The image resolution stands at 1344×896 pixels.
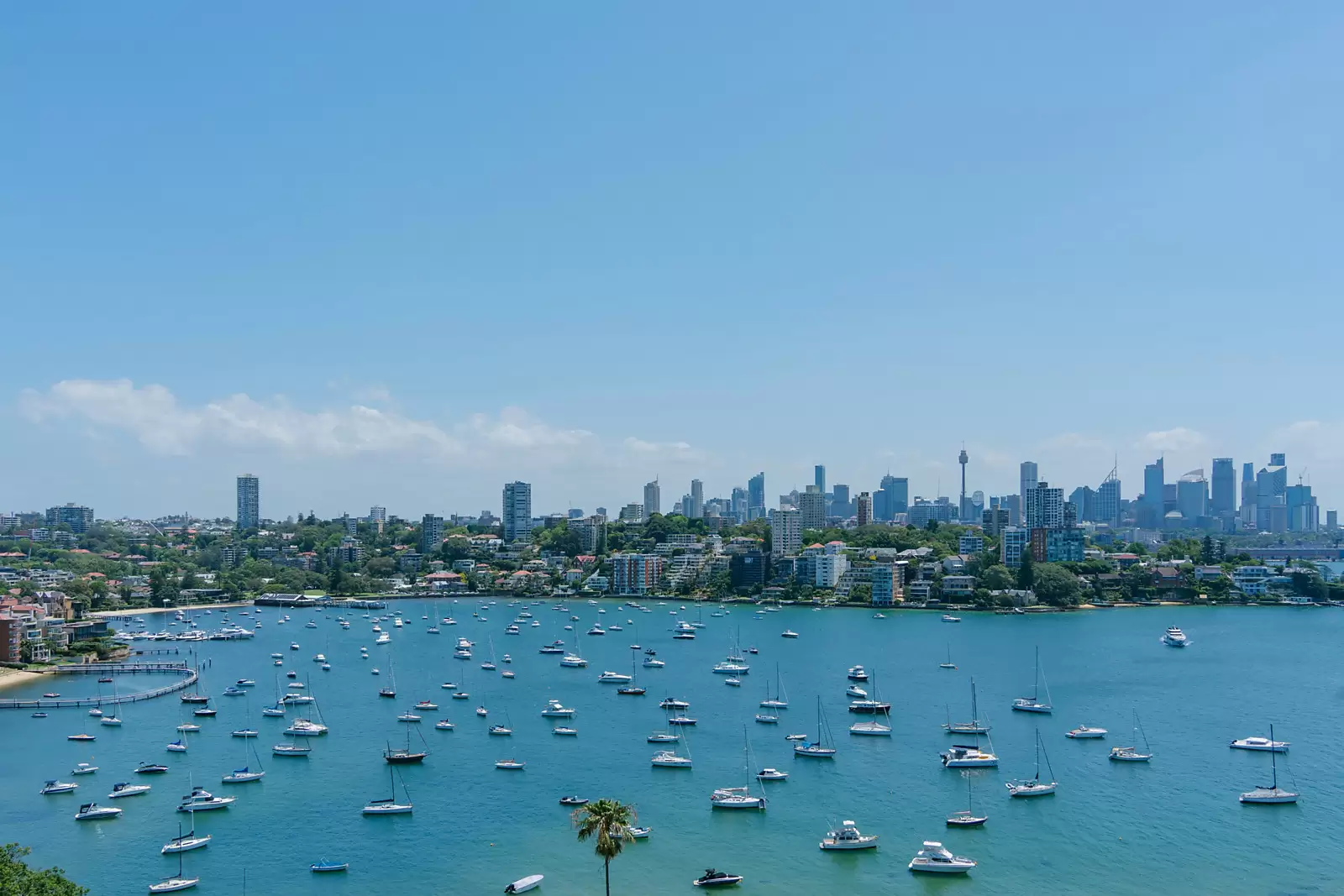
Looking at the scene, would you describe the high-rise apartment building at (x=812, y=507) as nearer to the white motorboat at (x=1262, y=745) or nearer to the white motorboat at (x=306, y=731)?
the white motorboat at (x=1262, y=745)

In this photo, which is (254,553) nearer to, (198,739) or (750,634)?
(750,634)

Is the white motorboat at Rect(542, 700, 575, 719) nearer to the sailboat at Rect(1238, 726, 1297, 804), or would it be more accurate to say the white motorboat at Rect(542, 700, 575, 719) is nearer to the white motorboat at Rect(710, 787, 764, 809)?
the white motorboat at Rect(710, 787, 764, 809)

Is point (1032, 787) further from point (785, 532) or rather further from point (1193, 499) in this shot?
point (1193, 499)

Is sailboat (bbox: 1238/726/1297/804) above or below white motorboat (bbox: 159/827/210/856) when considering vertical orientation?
above

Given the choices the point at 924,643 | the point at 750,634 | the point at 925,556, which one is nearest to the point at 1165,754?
the point at 924,643

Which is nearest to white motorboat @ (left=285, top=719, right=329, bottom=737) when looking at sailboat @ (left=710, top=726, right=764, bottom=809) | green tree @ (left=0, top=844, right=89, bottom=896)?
sailboat @ (left=710, top=726, right=764, bottom=809)

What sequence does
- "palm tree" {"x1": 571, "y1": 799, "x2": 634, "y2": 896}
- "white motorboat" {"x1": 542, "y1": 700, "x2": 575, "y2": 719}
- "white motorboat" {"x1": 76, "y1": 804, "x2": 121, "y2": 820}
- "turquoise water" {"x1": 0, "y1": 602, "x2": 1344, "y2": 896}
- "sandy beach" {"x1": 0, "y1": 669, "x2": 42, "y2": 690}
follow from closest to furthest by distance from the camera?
"palm tree" {"x1": 571, "y1": 799, "x2": 634, "y2": 896}, "turquoise water" {"x1": 0, "y1": 602, "x2": 1344, "y2": 896}, "white motorboat" {"x1": 76, "y1": 804, "x2": 121, "y2": 820}, "white motorboat" {"x1": 542, "y1": 700, "x2": 575, "y2": 719}, "sandy beach" {"x1": 0, "y1": 669, "x2": 42, "y2": 690}

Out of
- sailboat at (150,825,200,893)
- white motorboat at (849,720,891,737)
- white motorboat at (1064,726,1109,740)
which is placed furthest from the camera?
white motorboat at (849,720,891,737)
